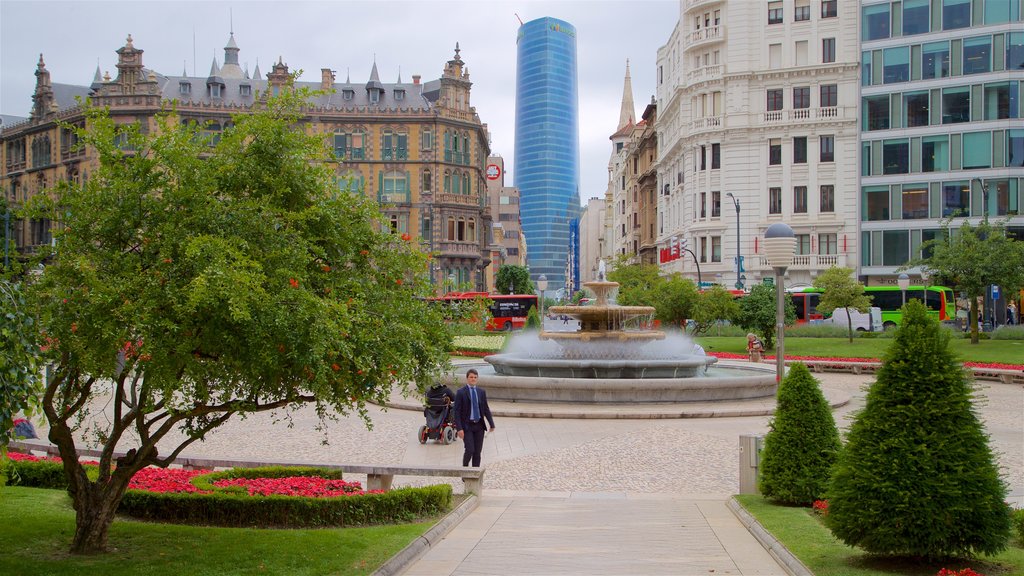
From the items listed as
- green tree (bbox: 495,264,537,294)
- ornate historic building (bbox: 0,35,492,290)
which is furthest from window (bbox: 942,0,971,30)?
green tree (bbox: 495,264,537,294)

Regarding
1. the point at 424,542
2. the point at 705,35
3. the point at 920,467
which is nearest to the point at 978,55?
the point at 705,35

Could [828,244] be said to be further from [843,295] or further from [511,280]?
[511,280]

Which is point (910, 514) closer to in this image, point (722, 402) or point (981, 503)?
point (981, 503)

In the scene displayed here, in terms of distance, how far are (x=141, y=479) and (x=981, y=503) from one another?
9105mm

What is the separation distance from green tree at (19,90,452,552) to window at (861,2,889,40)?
5918 cm

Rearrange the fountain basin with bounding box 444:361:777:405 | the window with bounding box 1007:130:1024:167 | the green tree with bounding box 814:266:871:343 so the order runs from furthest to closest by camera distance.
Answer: the window with bounding box 1007:130:1024:167 → the green tree with bounding box 814:266:871:343 → the fountain basin with bounding box 444:361:777:405

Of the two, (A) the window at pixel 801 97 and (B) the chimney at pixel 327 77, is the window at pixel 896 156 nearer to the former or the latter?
(A) the window at pixel 801 97

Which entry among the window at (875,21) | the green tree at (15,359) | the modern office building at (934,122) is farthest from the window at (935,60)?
the green tree at (15,359)

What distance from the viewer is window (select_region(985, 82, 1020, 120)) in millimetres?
57125

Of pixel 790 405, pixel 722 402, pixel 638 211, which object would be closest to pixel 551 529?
pixel 790 405

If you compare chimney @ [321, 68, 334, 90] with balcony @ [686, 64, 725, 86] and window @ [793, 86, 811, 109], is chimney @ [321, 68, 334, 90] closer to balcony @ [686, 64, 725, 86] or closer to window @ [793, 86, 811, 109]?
balcony @ [686, 64, 725, 86]

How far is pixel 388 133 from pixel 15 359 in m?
72.8

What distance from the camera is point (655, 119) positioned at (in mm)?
84500

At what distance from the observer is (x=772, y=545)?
9312mm
